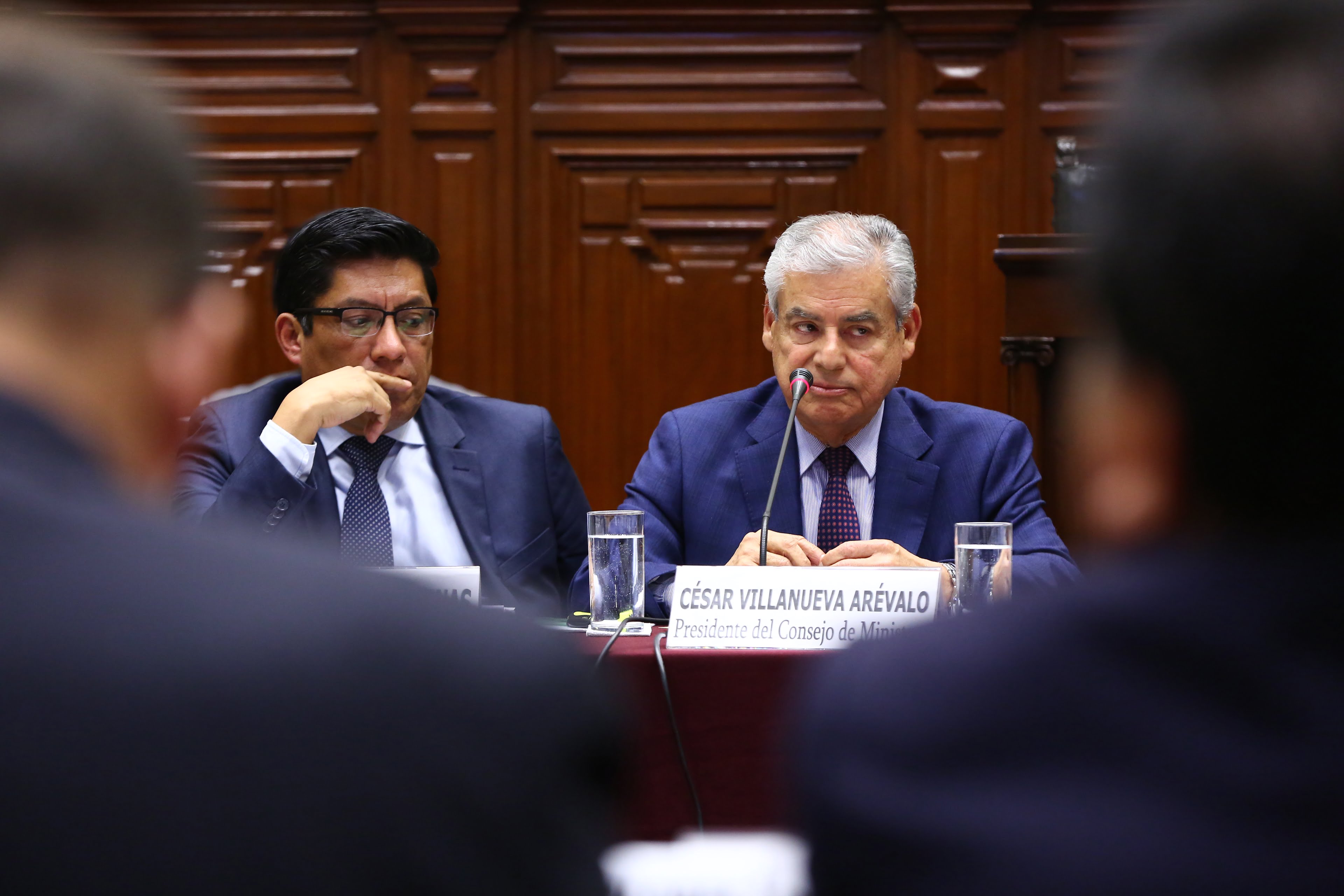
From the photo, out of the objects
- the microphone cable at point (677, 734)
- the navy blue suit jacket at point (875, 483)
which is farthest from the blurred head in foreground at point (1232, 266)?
the navy blue suit jacket at point (875, 483)

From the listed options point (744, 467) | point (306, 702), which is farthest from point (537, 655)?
point (744, 467)

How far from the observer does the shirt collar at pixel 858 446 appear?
2350 millimetres

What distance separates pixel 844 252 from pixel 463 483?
86 cm

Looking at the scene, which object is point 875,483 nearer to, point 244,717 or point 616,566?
point 616,566

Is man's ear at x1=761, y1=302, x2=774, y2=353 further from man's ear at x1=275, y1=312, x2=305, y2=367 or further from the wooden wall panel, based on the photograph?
the wooden wall panel

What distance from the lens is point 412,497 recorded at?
2.45 metres

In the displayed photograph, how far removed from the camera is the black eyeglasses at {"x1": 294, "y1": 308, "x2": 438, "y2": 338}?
237 centimetres

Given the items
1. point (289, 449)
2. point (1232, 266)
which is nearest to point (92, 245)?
point (1232, 266)

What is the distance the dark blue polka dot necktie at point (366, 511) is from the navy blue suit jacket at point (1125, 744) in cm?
172

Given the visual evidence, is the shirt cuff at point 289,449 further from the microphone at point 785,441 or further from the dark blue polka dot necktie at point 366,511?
the microphone at point 785,441

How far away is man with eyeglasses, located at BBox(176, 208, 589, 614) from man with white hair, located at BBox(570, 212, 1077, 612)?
0.69 ft

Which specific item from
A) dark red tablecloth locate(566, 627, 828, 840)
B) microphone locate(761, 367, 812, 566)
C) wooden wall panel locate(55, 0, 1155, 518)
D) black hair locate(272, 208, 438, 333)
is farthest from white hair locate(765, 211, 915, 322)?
wooden wall panel locate(55, 0, 1155, 518)

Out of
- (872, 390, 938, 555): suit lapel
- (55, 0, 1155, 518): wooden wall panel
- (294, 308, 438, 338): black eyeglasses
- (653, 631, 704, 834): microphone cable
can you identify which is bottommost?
(653, 631, 704, 834): microphone cable

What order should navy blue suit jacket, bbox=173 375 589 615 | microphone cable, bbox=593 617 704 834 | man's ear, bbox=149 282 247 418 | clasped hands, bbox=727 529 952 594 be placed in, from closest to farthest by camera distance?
1. man's ear, bbox=149 282 247 418
2. microphone cable, bbox=593 617 704 834
3. clasped hands, bbox=727 529 952 594
4. navy blue suit jacket, bbox=173 375 589 615
